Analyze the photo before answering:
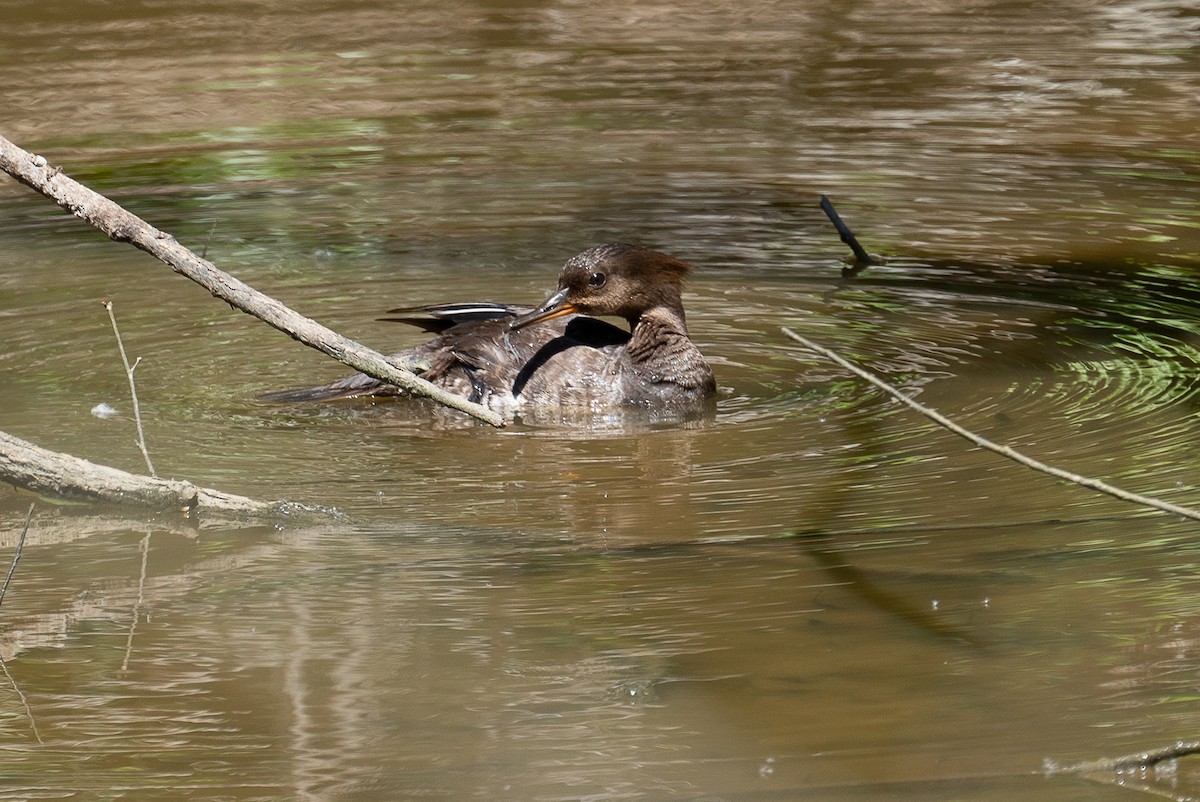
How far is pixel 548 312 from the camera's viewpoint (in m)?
7.88

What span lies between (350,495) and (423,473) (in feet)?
1.49

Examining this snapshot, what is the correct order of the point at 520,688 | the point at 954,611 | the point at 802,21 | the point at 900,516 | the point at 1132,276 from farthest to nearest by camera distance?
the point at 802,21 → the point at 1132,276 → the point at 900,516 → the point at 954,611 → the point at 520,688

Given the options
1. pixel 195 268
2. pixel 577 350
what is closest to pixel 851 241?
pixel 577 350

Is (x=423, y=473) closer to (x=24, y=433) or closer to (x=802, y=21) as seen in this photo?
(x=24, y=433)

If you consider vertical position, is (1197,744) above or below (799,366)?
above

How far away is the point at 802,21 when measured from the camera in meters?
17.1

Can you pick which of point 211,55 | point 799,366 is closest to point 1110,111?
point 799,366

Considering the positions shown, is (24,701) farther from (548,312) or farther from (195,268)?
(548,312)

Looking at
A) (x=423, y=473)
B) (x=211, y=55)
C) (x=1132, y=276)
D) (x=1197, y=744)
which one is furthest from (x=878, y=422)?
(x=211, y=55)

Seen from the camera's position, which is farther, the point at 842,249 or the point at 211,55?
the point at 211,55

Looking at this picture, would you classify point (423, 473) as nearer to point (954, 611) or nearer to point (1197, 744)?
point (954, 611)

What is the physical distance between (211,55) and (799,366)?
9.55 meters

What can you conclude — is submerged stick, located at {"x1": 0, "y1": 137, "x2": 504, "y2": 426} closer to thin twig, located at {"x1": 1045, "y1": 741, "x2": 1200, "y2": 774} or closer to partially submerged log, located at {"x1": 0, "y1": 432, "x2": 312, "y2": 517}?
partially submerged log, located at {"x1": 0, "y1": 432, "x2": 312, "y2": 517}

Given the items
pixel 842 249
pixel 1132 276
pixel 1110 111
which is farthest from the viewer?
pixel 1110 111
